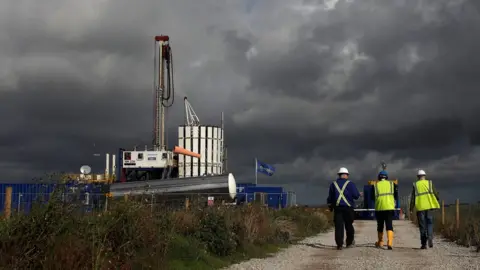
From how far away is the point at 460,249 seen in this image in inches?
704

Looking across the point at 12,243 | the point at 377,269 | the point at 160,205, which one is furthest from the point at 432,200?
the point at 12,243

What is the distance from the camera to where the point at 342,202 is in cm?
1762

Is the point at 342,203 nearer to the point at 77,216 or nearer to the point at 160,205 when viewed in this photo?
the point at 160,205

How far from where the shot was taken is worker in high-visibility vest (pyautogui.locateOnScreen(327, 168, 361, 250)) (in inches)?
690

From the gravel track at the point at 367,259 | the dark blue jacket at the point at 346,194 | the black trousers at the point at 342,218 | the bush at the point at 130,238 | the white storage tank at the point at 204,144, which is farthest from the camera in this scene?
the white storage tank at the point at 204,144

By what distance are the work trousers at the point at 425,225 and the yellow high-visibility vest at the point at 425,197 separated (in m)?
0.17

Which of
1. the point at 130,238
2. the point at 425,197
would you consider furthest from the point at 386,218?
the point at 130,238

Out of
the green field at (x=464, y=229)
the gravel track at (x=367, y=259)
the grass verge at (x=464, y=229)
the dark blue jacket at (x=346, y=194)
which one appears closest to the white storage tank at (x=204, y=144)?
the grass verge at (x=464, y=229)

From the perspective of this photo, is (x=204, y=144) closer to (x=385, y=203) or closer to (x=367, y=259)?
(x=385, y=203)

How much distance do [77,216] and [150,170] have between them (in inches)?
1612

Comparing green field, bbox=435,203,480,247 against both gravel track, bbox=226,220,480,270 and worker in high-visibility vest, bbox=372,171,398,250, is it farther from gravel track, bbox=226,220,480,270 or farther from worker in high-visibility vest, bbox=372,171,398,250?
worker in high-visibility vest, bbox=372,171,398,250

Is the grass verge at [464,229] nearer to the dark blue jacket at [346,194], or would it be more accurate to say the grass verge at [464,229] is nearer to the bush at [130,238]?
the dark blue jacket at [346,194]

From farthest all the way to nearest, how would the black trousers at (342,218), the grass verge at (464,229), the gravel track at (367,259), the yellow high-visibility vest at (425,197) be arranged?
the grass verge at (464,229) < the yellow high-visibility vest at (425,197) < the black trousers at (342,218) < the gravel track at (367,259)

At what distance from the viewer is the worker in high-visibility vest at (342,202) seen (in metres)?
17.5
